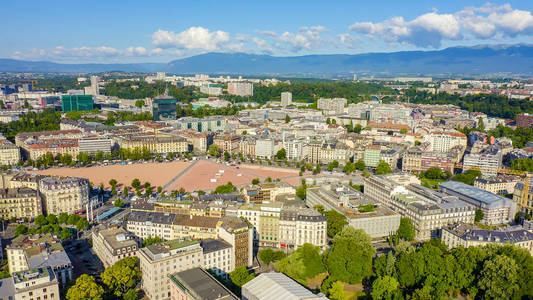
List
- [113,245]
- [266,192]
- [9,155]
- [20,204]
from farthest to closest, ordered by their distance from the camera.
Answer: [9,155], [266,192], [20,204], [113,245]

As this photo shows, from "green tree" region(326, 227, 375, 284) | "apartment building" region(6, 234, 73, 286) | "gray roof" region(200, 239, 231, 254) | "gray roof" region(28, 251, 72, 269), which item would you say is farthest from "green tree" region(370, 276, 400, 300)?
"gray roof" region(28, 251, 72, 269)

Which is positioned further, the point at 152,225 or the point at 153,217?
the point at 153,217

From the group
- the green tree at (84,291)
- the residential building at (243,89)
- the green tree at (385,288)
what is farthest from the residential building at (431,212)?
the residential building at (243,89)

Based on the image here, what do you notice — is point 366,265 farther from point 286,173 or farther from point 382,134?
point 382,134

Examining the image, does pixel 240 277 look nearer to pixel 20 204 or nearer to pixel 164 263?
pixel 164 263

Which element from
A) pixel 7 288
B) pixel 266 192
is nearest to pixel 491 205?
pixel 266 192

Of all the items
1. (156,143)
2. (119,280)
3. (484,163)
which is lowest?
(119,280)
